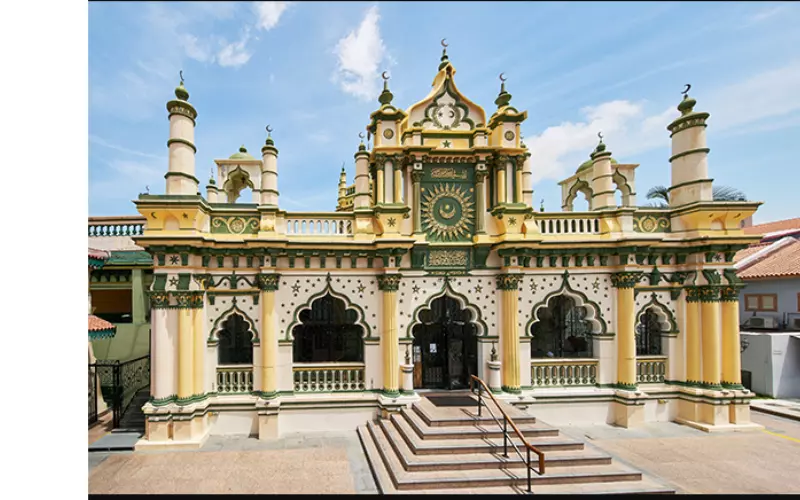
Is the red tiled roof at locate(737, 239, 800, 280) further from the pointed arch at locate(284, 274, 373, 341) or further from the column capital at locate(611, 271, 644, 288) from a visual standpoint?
the pointed arch at locate(284, 274, 373, 341)

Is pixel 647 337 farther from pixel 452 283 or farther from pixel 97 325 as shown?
pixel 97 325

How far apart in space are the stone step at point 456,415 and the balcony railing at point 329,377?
6.10ft

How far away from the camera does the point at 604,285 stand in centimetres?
1137

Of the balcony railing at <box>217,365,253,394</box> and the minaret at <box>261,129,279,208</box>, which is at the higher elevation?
the minaret at <box>261,129,279,208</box>

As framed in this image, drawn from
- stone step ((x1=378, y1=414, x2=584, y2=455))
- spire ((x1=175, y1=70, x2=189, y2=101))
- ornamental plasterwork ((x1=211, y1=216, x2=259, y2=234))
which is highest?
spire ((x1=175, y1=70, x2=189, y2=101))

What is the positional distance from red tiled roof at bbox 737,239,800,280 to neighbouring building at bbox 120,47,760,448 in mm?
5713

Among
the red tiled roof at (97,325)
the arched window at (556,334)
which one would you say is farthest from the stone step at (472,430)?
the red tiled roof at (97,325)

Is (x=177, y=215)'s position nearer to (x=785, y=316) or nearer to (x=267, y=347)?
(x=267, y=347)

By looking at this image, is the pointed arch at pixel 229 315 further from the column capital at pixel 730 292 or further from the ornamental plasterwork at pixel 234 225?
the column capital at pixel 730 292

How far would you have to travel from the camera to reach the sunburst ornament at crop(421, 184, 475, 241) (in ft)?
37.0

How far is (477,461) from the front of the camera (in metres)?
7.80

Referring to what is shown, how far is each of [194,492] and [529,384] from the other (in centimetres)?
860

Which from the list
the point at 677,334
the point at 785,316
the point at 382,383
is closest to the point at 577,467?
the point at 382,383

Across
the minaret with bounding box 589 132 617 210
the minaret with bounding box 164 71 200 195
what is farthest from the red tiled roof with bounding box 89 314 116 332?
the minaret with bounding box 589 132 617 210
